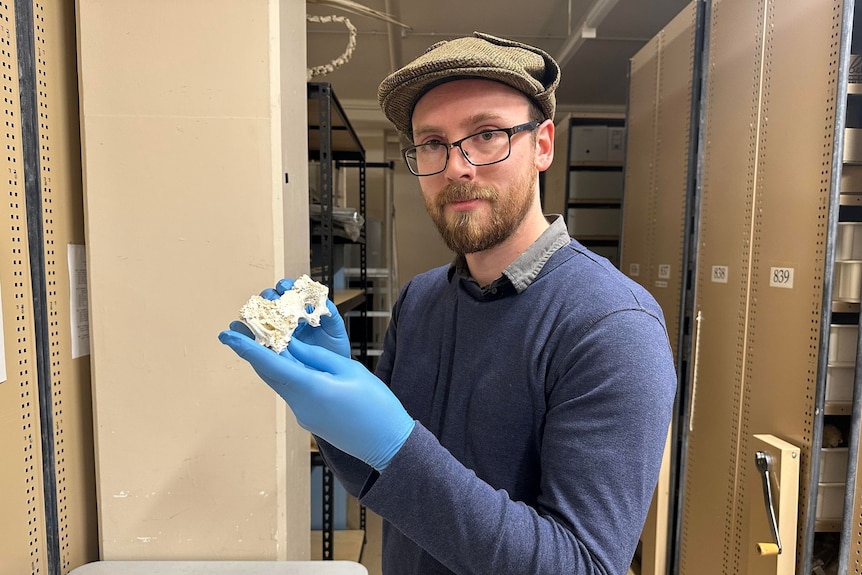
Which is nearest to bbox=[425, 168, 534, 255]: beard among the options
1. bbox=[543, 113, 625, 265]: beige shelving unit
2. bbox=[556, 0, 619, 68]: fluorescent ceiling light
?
bbox=[556, 0, 619, 68]: fluorescent ceiling light

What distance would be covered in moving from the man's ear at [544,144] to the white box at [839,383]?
1.16 meters

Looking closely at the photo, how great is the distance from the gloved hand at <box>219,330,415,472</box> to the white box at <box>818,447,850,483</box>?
4.79 feet

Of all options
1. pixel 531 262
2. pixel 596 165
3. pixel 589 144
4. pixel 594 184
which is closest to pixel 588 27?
pixel 589 144

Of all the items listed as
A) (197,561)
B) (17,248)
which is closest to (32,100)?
(17,248)

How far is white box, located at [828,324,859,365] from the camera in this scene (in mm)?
1410

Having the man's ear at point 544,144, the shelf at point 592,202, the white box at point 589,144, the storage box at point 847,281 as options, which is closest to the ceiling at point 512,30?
the white box at point 589,144

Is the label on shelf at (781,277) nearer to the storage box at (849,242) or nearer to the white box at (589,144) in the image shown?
the storage box at (849,242)

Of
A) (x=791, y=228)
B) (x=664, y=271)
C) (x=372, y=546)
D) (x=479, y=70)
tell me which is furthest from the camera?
(x=372, y=546)

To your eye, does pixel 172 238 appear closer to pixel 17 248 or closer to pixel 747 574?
pixel 17 248

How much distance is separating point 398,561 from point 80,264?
3.38 feet

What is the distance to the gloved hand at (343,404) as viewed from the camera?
2.17ft

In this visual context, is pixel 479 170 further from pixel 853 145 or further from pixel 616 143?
pixel 616 143

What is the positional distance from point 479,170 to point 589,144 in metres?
3.05

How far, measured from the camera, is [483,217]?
86 centimetres
